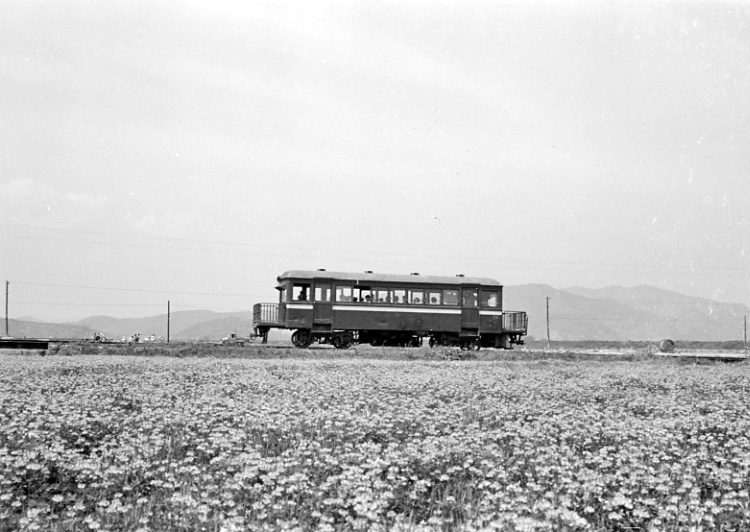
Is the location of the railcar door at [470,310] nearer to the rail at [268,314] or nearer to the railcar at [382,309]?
the railcar at [382,309]

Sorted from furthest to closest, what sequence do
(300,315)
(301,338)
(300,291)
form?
(301,338) → (300,291) → (300,315)

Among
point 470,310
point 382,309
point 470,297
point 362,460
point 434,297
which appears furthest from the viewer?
point 470,297

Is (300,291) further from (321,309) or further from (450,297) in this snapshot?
(450,297)

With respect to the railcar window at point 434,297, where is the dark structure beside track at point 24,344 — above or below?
below

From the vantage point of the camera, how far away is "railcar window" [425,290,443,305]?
3675 cm

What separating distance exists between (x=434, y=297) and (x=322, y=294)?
239 inches

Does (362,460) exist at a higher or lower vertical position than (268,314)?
lower

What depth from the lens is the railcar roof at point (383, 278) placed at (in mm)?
35438

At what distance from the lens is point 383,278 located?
36250 mm

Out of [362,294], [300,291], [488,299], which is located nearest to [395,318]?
[362,294]

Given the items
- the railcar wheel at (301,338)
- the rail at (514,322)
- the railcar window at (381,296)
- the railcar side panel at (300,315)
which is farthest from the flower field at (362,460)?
the rail at (514,322)

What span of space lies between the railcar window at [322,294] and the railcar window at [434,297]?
5.37m

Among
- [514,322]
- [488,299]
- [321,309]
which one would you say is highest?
[488,299]

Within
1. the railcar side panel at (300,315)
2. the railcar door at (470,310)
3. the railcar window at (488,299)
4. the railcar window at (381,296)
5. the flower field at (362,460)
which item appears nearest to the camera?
the flower field at (362,460)
